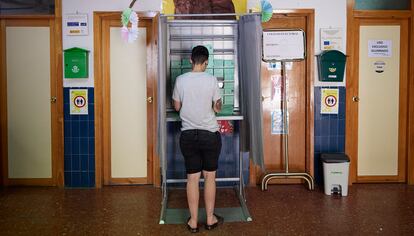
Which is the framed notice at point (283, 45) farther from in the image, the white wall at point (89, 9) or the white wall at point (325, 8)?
the white wall at point (89, 9)

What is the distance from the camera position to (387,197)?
4.57 metres

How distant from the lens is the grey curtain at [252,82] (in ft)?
12.8

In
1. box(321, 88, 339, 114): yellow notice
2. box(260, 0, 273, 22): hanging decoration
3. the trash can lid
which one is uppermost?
box(260, 0, 273, 22): hanging decoration

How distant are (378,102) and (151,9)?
2.79 meters

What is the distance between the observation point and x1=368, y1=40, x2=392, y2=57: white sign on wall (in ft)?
16.6

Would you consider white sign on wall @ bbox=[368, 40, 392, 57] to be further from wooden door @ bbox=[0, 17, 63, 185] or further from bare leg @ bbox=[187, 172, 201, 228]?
wooden door @ bbox=[0, 17, 63, 185]

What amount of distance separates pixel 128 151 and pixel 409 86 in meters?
3.31

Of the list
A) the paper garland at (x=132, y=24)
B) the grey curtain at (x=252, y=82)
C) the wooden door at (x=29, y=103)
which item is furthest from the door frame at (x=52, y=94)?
the grey curtain at (x=252, y=82)

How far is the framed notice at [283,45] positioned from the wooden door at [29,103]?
238 cm

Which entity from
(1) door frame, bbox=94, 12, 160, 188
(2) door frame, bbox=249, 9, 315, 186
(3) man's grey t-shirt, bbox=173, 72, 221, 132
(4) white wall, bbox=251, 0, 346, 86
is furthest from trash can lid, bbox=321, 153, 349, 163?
(1) door frame, bbox=94, 12, 160, 188

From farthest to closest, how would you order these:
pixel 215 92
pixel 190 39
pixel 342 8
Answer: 1. pixel 342 8
2. pixel 190 39
3. pixel 215 92

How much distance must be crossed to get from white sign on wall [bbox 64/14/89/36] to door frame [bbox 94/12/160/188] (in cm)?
11

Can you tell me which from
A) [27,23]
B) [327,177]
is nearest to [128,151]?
[27,23]

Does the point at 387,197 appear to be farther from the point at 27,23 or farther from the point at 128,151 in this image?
the point at 27,23
